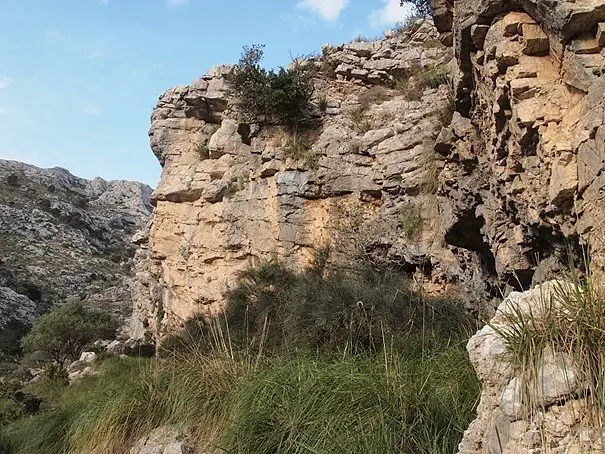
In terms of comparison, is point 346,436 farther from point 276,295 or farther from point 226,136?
point 226,136

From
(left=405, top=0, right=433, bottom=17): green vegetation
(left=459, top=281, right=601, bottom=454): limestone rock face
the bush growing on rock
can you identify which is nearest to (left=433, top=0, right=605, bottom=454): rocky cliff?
(left=459, top=281, right=601, bottom=454): limestone rock face

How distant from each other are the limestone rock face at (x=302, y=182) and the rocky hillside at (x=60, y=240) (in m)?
16.4

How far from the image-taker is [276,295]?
1006 centimetres

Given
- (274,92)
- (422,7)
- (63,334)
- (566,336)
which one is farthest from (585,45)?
(63,334)

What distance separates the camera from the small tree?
70.0ft

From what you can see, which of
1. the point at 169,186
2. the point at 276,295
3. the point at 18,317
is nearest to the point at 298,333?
the point at 276,295

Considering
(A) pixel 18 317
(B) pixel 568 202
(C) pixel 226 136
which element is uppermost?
(C) pixel 226 136

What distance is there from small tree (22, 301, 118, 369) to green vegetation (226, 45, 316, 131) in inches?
535

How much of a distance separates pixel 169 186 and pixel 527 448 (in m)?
13.0

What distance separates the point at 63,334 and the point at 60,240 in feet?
61.1

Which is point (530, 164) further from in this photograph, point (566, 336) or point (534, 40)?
point (566, 336)

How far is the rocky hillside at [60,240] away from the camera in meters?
31.1

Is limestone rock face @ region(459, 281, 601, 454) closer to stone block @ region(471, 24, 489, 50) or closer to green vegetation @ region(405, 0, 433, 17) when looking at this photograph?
stone block @ region(471, 24, 489, 50)

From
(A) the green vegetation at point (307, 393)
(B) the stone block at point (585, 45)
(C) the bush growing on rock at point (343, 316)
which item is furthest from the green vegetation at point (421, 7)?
(B) the stone block at point (585, 45)
